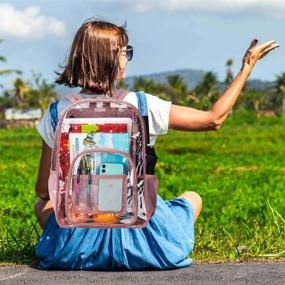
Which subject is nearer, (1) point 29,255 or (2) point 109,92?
(2) point 109,92

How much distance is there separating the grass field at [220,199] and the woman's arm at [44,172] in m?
0.40

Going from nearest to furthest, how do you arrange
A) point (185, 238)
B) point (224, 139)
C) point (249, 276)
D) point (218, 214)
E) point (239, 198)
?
point (249, 276) < point (185, 238) < point (218, 214) < point (239, 198) < point (224, 139)

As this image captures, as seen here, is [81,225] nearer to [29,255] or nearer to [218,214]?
[29,255]

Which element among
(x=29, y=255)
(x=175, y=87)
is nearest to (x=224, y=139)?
(x=29, y=255)

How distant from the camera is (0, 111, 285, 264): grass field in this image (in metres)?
4.79

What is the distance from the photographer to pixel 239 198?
11.5 meters

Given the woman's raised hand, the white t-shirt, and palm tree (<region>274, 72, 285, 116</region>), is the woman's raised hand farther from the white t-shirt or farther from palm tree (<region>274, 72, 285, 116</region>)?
palm tree (<region>274, 72, 285, 116</region>)

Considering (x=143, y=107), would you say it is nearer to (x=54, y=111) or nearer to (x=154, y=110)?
(x=154, y=110)

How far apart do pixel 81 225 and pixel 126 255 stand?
288mm

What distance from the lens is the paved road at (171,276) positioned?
3.78 m

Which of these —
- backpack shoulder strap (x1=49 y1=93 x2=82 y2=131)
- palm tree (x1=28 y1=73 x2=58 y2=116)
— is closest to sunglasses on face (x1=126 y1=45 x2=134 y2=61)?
backpack shoulder strap (x1=49 y1=93 x2=82 y2=131)

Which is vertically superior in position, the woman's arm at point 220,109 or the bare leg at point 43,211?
the woman's arm at point 220,109

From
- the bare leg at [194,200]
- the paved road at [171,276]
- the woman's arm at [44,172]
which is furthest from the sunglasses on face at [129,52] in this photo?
the paved road at [171,276]

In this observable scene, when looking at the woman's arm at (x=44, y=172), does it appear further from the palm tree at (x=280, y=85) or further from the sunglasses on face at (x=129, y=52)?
the palm tree at (x=280, y=85)
